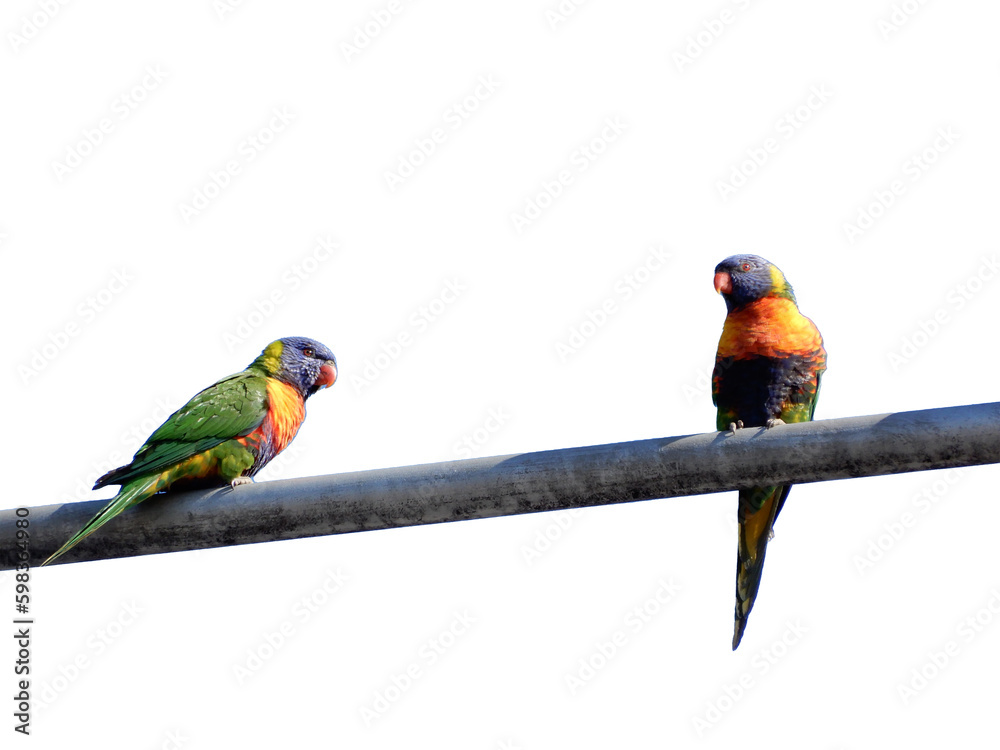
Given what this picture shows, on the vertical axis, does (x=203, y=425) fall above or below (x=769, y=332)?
Answer: below

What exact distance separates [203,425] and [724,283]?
95.4 inches

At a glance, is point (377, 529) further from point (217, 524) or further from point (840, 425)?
point (840, 425)

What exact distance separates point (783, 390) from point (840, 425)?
5.92 ft

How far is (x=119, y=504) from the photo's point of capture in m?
3.09

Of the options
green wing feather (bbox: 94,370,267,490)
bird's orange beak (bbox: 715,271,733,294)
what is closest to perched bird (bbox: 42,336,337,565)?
green wing feather (bbox: 94,370,267,490)

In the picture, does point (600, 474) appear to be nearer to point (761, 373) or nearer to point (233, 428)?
point (761, 373)

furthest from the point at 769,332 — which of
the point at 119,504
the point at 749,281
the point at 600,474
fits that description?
the point at 119,504

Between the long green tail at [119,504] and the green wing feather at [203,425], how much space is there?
0.28 ft

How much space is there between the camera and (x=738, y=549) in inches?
155

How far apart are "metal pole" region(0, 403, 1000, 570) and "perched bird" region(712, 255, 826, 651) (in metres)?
1.63

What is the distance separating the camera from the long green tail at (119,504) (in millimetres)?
2822

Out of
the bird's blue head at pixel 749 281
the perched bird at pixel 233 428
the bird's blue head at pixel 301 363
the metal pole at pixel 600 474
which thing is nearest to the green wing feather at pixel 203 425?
the perched bird at pixel 233 428

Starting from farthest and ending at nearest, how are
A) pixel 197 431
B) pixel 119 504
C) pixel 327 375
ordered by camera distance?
pixel 327 375, pixel 197 431, pixel 119 504

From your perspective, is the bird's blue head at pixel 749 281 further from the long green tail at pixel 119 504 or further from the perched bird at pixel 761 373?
the long green tail at pixel 119 504
